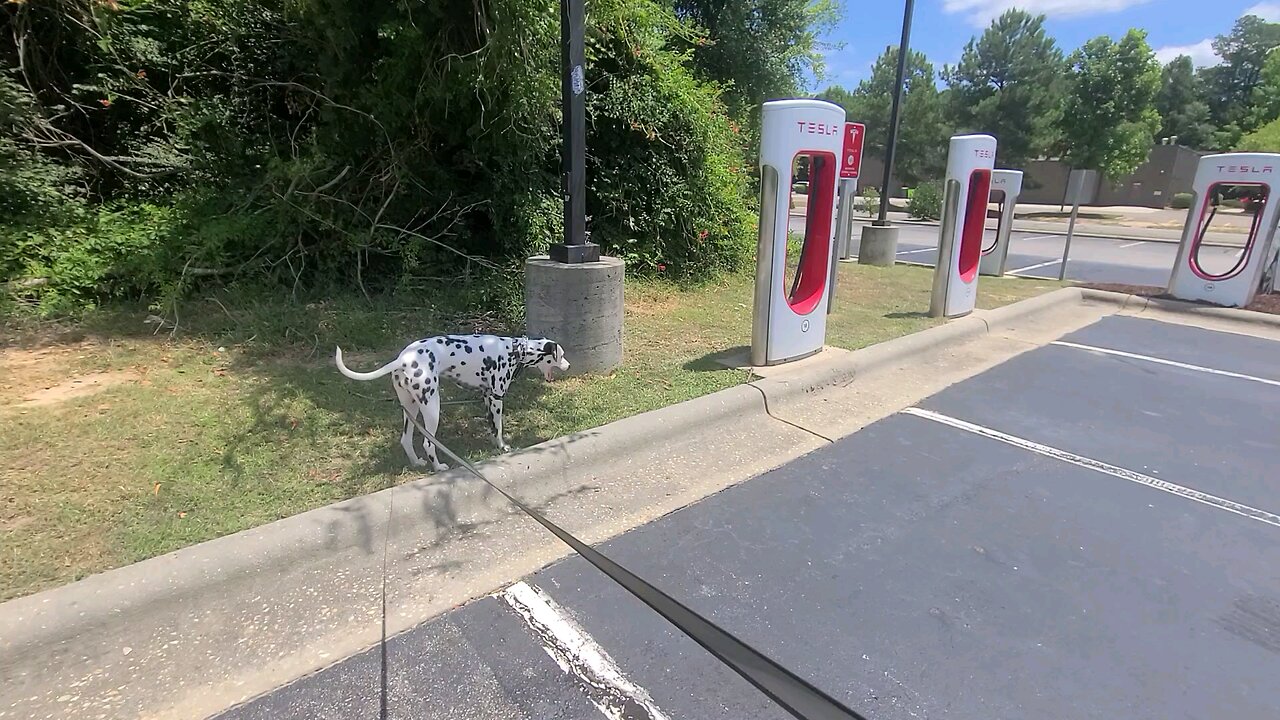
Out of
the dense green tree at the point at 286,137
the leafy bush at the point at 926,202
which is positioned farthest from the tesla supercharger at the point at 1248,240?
the leafy bush at the point at 926,202

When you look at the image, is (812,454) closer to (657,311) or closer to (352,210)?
(657,311)

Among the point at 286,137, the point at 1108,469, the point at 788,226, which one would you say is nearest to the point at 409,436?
the point at 788,226

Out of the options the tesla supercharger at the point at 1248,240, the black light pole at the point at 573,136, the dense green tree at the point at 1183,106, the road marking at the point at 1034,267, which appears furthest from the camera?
the dense green tree at the point at 1183,106

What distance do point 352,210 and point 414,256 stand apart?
0.90 meters

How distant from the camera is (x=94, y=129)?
7074 mm

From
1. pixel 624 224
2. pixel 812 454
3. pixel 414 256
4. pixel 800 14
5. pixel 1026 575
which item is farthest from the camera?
pixel 800 14

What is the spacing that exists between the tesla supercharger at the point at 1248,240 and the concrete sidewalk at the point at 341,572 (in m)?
7.87

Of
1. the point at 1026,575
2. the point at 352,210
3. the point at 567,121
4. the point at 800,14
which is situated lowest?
the point at 1026,575

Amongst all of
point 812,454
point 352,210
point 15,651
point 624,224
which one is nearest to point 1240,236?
point 624,224

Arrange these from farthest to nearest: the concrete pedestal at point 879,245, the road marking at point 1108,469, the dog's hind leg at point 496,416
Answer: the concrete pedestal at point 879,245, the dog's hind leg at point 496,416, the road marking at point 1108,469

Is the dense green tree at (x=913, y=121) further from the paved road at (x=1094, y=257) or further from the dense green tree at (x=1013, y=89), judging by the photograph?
the paved road at (x=1094, y=257)

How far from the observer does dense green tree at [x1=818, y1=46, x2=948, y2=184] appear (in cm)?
4209

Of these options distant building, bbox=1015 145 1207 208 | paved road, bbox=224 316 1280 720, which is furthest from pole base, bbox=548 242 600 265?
distant building, bbox=1015 145 1207 208

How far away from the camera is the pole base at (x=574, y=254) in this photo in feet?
17.1
